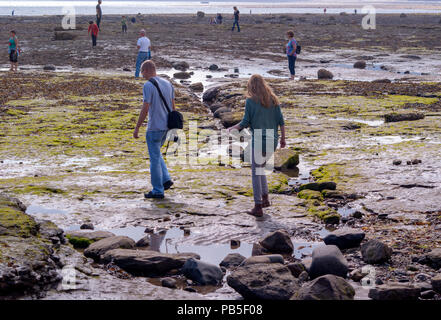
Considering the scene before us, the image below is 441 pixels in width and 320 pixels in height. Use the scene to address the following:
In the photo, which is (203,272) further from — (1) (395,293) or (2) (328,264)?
(1) (395,293)

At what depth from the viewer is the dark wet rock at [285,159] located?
11820 millimetres

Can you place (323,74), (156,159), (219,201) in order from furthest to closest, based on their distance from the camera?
(323,74) → (156,159) → (219,201)

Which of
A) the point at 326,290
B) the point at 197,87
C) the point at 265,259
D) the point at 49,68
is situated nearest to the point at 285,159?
the point at 265,259

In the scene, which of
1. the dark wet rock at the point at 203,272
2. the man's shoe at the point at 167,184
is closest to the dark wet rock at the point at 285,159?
the man's shoe at the point at 167,184

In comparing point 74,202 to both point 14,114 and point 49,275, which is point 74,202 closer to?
point 49,275

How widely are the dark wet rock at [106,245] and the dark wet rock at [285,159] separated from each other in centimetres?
496

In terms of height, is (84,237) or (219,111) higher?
(219,111)

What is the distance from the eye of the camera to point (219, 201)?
963 cm

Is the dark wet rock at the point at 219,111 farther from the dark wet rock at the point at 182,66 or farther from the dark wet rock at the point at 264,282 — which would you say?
the dark wet rock at the point at 182,66

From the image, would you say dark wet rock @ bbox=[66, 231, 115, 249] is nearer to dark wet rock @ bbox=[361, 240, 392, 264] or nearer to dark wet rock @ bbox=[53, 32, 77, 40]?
dark wet rock @ bbox=[361, 240, 392, 264]

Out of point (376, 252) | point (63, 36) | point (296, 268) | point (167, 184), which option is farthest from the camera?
point (63, 36)

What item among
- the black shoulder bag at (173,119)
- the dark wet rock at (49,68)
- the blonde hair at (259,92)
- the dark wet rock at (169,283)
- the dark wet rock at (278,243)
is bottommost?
the dark wet rock at (169,283)

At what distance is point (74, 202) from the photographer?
9328 millimetres

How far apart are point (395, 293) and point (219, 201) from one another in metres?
4.27
